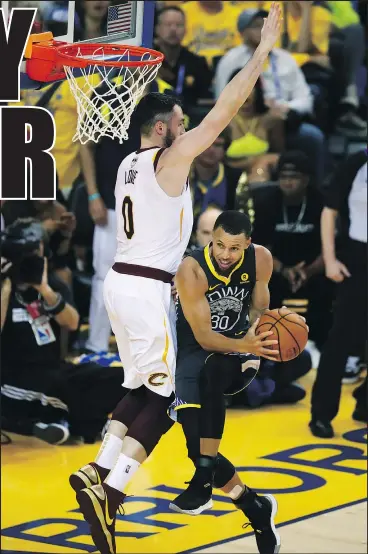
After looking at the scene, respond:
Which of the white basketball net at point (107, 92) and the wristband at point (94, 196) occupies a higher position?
the white basketball net at point (107, 92)

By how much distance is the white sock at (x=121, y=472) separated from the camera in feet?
19.5

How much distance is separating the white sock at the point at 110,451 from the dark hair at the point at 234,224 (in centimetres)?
115

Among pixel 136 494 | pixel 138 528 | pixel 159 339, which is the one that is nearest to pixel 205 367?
pixel 159 339

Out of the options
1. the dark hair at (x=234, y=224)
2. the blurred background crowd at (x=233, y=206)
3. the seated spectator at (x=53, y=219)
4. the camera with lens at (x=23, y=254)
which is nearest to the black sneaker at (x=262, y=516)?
the dark hair at (x=234, y=224)

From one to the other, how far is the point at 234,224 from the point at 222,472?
1.25m

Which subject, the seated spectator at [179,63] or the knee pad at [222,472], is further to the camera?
the seated spectator at [179,63]

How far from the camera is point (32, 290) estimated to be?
962 cm

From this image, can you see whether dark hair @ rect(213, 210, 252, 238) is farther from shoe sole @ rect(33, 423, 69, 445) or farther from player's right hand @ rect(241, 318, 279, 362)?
shoe sole @ rect(33, 423, 69, 445)

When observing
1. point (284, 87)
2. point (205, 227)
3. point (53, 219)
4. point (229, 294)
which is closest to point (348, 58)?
point (284, 87)

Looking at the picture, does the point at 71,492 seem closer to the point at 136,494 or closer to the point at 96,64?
the point at 136,494

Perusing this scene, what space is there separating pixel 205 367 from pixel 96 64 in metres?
1.50

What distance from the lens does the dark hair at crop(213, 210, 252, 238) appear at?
5.79 metres

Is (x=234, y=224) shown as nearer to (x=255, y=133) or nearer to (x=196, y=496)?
(x=196, y=496)

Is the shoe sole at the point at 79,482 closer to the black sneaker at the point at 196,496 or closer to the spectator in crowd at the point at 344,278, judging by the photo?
the black sneaker at the point at 196,496
